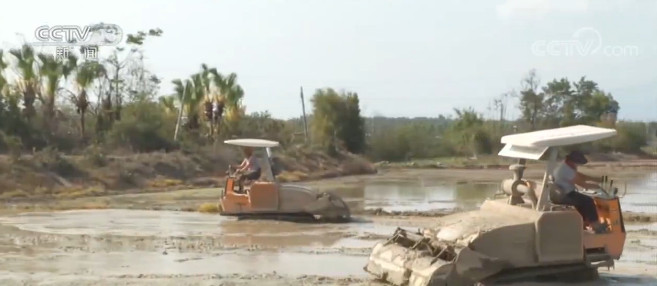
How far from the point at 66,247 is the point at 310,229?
4712 millimetres

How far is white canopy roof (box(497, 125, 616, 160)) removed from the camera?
10.2m

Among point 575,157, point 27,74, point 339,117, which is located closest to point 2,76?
point 27,74

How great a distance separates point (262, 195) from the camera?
1827cm

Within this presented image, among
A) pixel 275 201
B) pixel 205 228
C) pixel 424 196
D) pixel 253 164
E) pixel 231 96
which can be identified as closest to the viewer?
pixel 205 228

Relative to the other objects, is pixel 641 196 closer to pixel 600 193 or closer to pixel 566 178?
pixel 600 193

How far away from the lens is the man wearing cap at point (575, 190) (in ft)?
35.2

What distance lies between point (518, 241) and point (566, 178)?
1.16 metres

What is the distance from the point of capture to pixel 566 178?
1077 cm

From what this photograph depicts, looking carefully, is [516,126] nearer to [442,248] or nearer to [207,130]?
[207,130]

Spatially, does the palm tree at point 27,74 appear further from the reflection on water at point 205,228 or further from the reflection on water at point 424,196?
the reflection on water at point 205,228

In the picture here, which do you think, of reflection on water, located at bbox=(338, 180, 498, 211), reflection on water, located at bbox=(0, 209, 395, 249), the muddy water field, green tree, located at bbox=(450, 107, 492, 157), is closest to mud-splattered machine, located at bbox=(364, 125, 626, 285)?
the muddy water field

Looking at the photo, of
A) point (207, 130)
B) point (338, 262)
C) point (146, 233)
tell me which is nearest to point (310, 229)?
point (146, 233)

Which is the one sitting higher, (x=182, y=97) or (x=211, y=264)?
(x=182, y=97)

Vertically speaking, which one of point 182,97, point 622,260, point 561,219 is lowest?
point 622,260
